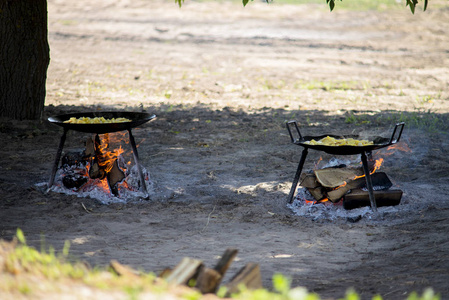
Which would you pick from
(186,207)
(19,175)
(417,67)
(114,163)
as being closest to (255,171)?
(186,207)

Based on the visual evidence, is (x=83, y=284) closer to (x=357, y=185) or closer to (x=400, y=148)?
(x=357, y=185)

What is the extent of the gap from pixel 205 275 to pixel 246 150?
5.85 metres

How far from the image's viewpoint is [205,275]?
2.78m

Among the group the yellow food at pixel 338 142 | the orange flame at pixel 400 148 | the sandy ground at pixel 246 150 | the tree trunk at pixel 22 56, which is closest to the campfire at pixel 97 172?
the sandy ground at pixel 246 150

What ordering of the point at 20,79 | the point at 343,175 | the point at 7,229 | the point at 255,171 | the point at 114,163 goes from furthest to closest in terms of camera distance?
the point at 20,79, the point at 255,171, the point at 114,163, the point at 343,175, the point at 7,229

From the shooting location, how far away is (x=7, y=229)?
5.15 meters

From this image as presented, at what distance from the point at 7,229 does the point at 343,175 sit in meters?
4.03

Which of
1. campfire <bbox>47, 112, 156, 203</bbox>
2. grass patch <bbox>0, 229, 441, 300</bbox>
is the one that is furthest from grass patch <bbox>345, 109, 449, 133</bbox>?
grass patch <bbox>0, 229, 441, 300</bbox>

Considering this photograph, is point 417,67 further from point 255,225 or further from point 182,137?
point 255,225

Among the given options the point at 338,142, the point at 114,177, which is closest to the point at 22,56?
the point at 114,177

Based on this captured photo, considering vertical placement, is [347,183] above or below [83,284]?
below

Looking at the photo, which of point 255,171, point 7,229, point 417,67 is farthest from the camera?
point 417,67

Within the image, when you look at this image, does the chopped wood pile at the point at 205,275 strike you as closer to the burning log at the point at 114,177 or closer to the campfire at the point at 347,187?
the campfire at the point at 347,187

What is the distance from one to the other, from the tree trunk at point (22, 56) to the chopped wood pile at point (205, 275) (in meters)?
7.41
